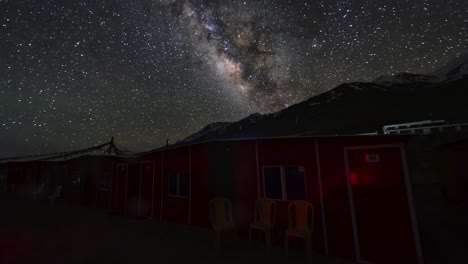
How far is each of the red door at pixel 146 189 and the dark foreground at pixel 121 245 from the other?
4.74 ft

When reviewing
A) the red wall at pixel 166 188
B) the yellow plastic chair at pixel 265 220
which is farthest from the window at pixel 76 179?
the yellow plastic chair at pixel 265 220

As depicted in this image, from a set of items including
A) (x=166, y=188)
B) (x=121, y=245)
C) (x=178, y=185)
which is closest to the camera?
(x=121, y=245)

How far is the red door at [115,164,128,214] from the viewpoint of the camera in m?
14.6

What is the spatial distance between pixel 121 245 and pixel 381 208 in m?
7.22

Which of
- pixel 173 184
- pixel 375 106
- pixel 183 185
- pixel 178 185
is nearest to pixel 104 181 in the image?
pixel 173 184

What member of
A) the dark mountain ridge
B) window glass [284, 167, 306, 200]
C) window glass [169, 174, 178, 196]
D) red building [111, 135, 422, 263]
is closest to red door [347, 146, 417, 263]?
red building [111, 135, 422, 263]

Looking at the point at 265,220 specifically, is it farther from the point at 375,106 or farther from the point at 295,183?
the point at 375,106

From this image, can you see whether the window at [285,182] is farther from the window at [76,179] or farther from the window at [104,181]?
the window at [76,179]

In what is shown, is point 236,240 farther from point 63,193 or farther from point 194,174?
point 63,193

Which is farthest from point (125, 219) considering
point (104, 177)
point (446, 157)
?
point (446, 157)

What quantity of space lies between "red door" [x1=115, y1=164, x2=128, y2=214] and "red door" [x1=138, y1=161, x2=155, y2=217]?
5.97 feet

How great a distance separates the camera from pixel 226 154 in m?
9.27

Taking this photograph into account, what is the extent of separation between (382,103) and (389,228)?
457ft

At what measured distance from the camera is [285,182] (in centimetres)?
755
